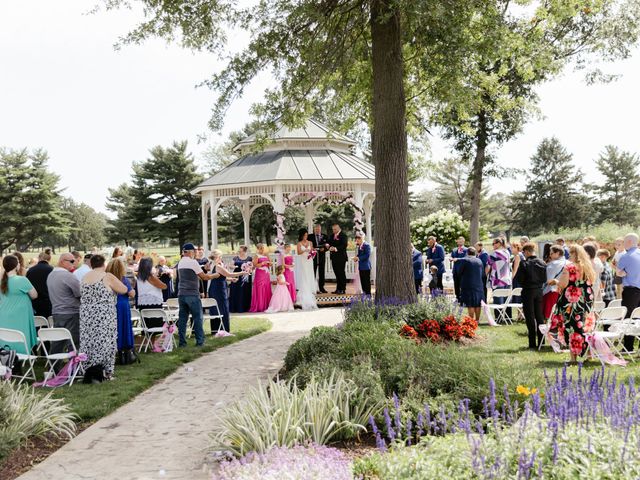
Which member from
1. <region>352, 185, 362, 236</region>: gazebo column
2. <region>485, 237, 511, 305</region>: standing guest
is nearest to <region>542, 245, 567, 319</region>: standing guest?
<region>485, 237, 511, 305</region>: standing guest

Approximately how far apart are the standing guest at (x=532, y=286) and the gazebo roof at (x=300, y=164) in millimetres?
9738

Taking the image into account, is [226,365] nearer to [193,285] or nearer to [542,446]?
[193,285]

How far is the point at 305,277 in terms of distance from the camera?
56.5 ft

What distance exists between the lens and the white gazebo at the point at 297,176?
19.0 meters

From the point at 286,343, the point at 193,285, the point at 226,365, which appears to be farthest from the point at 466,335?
the point at 193,285

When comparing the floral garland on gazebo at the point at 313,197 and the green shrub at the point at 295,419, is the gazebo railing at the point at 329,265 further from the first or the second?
the green shrub at the point at 295,419

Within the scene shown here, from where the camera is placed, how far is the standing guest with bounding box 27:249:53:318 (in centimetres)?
993

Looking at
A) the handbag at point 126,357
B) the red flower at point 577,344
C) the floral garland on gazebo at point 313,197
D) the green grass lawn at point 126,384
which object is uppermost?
the floral garland on gazebo at point 313,197

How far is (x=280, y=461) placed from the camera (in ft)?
13.0

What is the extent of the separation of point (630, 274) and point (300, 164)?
12723 mm

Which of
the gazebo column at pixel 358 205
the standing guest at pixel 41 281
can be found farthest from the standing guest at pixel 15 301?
the gazebo column at pixel 358 205

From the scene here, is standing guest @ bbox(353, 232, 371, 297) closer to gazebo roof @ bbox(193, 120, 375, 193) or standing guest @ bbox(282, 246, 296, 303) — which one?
standing guest @ bbox(282, 246, 296, 303)

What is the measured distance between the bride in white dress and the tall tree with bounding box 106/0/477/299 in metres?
4.56

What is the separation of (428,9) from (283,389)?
6671 mm
